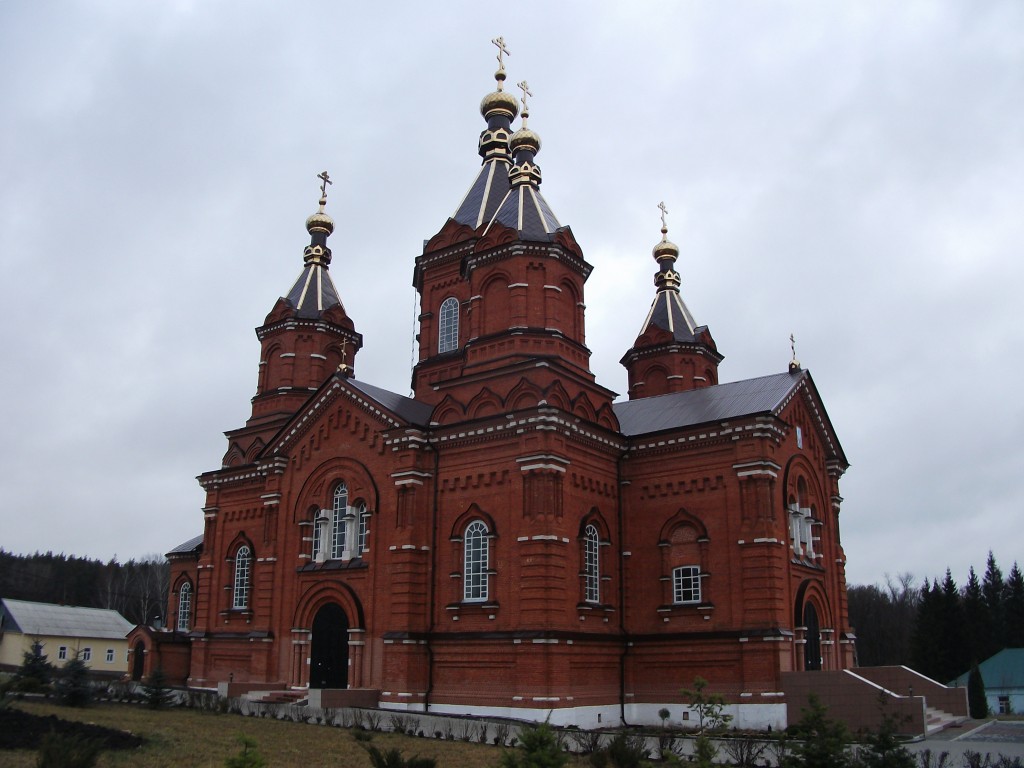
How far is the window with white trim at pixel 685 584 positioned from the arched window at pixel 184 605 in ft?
66.1

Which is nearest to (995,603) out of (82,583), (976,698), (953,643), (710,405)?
(953,643)

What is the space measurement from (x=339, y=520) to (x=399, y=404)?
3491mm

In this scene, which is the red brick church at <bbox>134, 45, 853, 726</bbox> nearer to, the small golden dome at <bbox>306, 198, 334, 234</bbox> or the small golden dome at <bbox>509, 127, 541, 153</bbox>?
the small golden dome at <bbox>509, 127, 541, 153</bbox>

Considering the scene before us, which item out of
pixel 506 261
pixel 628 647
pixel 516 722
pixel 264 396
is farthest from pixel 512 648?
pixel 264 396

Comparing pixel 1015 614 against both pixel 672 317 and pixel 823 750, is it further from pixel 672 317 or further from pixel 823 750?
pixel 823 750

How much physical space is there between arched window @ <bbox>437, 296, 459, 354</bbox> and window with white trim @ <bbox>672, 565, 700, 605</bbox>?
9.21 metres

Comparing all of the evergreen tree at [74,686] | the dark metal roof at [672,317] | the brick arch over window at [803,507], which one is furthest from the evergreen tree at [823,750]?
the dark metal roof at [672,317]

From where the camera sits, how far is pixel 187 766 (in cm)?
1186

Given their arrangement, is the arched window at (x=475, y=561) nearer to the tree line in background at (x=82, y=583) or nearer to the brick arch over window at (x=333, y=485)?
the brick arch over window at (x=333, y=485)

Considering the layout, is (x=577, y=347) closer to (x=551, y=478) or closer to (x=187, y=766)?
(x=551, y=478)

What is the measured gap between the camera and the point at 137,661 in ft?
91.0

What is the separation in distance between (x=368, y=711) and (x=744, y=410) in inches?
441

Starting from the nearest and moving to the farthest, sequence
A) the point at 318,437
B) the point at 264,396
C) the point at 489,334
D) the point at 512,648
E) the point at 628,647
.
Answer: the point at 512,648 < the point at 628,647 < the point at 489,334 < the point at 318,437 < the point at 264,396

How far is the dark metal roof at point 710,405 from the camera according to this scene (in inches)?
850
